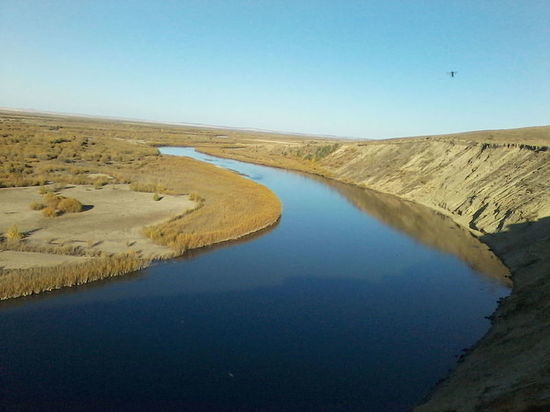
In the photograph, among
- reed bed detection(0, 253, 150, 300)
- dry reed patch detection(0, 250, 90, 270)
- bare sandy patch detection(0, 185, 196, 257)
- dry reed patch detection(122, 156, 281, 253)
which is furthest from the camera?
dry reed patch detection(122, 156, 281, 253)

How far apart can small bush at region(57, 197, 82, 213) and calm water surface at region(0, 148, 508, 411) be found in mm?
12940

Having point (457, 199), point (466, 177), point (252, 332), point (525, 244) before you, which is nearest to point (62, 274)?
point (252, 332)

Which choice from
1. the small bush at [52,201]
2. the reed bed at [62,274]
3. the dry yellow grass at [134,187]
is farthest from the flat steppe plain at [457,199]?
the small bush at [52,201]

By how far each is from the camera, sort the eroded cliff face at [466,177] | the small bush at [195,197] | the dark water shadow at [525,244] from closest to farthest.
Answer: the dark water shadow at [525,244]
the eroded cliff face at [466,177]
the small bush at [195,197]

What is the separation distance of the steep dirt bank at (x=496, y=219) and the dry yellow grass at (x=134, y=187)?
1805 cm

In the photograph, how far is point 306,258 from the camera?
91.0 feet

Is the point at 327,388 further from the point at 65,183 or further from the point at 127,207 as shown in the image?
the point at 65,183

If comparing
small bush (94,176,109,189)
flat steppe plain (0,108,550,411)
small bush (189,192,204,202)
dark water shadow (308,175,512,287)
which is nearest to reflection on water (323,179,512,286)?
dark water shadow (308,175,512,287)

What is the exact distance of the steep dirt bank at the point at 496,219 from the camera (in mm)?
11398

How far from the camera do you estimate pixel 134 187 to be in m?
43.4

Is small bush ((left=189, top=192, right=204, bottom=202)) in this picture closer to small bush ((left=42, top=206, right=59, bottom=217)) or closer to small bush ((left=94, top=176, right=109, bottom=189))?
small bush ((left=94, top=176, right=109, bottom=189))

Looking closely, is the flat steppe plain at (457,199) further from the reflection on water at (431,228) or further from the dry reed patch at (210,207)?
the reflection on water at (431,228)

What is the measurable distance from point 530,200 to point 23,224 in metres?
40.5

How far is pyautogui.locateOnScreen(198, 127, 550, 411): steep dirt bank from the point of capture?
1140cm
